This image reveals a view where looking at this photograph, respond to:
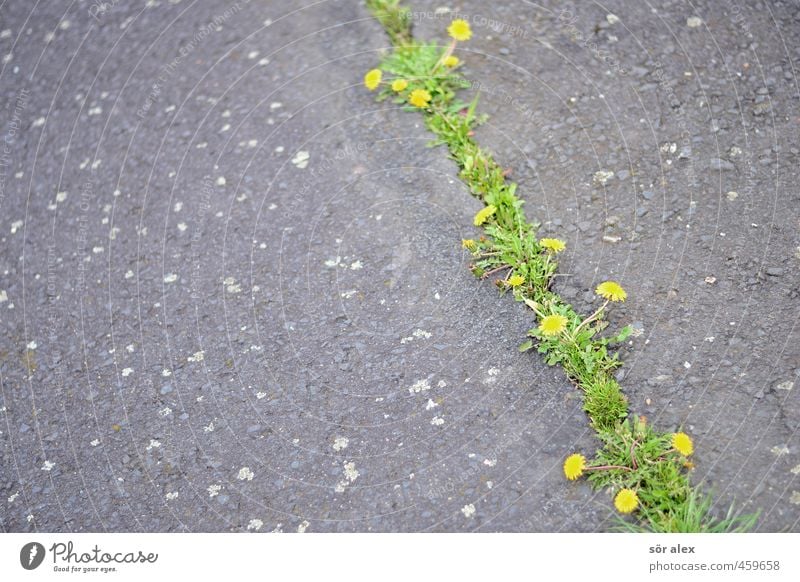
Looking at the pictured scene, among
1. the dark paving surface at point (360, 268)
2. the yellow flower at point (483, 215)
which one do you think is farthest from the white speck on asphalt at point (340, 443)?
the yellow flower at point (483, 215)

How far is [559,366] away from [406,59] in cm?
175

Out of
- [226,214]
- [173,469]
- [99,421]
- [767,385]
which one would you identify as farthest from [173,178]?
[767,385]

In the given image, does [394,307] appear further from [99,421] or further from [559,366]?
[99,421]

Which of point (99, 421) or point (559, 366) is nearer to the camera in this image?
point (559, 366)

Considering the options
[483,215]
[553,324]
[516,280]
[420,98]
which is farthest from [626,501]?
[420,98]

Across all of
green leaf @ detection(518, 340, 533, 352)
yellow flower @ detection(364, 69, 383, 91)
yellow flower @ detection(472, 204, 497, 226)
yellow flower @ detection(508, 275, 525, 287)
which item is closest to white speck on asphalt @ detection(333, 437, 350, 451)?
green leaf @ detection(518, 340, 533, 352)

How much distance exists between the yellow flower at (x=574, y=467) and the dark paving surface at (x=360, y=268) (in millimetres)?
48

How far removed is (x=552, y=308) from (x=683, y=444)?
0.65 meters

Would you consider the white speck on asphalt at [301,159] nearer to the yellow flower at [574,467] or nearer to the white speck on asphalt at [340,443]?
the white speck on asphalt at [340,443]

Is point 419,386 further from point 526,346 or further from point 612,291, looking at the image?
point 612,291

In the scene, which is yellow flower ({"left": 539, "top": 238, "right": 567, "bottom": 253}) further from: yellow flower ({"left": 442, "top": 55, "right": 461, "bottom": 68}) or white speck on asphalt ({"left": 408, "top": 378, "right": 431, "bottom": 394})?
yellow flower ({"left": 442, "top": 55, "right": 461, "bottom": 68})

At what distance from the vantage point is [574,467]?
2303 millimetres

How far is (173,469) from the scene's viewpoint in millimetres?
2609

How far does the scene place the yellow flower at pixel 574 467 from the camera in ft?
7.54
